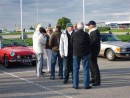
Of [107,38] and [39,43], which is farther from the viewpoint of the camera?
[107,38]

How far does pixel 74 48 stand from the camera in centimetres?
989

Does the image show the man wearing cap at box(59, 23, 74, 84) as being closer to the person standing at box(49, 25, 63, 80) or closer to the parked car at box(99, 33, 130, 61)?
the person standing at box(49, 25, 63, 80)

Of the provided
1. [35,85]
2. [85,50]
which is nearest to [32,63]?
[35,85]

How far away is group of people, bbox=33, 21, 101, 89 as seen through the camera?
981cm

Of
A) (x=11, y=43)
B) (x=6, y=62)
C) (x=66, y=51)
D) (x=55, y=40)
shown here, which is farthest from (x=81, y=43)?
(x=11, y=43)

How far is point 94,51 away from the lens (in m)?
10.3

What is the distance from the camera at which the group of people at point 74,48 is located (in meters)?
9.81

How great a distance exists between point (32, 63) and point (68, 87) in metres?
6.58

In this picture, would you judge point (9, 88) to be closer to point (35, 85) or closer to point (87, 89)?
point (35, 85)

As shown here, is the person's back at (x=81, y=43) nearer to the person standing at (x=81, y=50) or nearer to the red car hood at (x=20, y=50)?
the person standing at (x=81, y=50)

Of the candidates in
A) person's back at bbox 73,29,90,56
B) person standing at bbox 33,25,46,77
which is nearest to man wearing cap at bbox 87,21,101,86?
person's back at bbox 73,29,90,56

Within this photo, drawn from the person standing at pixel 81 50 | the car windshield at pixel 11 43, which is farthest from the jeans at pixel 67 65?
the car windshield at pixel 11 43

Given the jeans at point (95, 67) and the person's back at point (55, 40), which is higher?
the person's back at point (55, 40)

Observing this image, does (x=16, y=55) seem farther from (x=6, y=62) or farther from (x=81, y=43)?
(x=81, y=43)
